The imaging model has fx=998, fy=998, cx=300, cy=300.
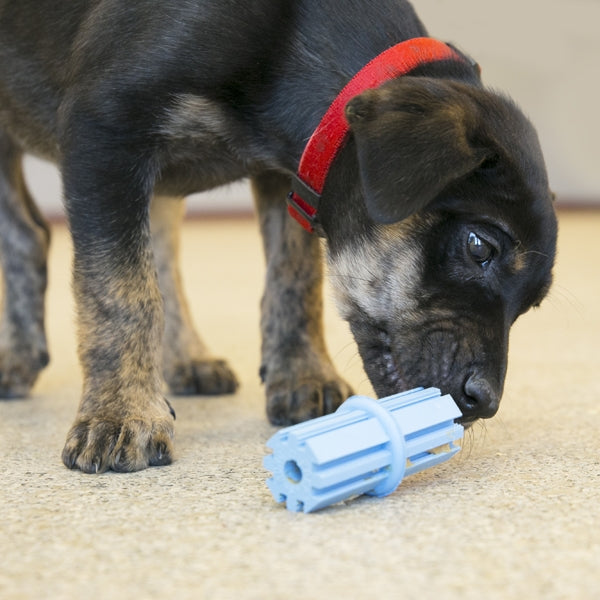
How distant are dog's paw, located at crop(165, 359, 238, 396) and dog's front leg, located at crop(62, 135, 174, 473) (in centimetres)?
91

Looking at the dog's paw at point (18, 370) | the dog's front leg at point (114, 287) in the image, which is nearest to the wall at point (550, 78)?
the dog's paw at point (18, 370)

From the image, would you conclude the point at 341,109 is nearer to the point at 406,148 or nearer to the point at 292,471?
the point at 406,148

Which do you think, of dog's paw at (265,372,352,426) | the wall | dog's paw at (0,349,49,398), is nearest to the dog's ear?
dog's paw at (265,372,352,426)

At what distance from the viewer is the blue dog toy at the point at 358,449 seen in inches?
72.5

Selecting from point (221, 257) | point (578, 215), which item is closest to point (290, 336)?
point (221, 257)

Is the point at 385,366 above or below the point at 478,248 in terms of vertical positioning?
below

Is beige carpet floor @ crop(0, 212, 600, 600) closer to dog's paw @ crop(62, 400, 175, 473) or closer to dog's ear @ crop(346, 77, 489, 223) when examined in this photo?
dog's paw @ crop(62, 400, 175, 473)

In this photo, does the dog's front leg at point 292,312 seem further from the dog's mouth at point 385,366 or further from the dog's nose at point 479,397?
the dog's nose at point 479,397

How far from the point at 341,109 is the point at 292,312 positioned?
0.86 m

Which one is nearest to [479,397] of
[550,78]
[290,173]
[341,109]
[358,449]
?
[358,449]

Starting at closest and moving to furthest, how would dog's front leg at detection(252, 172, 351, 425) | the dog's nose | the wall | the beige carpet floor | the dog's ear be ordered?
1. the beige carpet floor
2. the dog's ear
3. the dog's nose
4. dog's front leg at detection(252, 172, 351, 425)
5. the wall

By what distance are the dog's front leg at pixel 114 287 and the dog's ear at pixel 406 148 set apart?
2.27 feet

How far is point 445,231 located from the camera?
90.3 inches

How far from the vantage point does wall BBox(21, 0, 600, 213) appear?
10047 mm
